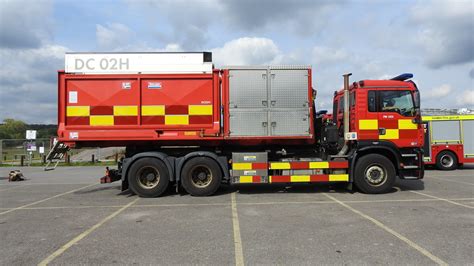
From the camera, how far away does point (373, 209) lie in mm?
7355

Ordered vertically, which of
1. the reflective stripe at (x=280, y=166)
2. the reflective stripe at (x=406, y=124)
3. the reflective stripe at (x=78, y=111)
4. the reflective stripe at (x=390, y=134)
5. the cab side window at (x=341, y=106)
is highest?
the cab side window at (x=341, y=106)

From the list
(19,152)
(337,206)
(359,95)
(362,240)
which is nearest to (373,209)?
(337,206)

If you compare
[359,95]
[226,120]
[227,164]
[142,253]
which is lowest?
[142,253]

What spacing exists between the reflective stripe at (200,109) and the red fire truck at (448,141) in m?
11.9

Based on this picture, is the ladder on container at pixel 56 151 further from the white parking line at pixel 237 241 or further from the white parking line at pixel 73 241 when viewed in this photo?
the white parking line at pixel 237 241

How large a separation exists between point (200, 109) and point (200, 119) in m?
0.25

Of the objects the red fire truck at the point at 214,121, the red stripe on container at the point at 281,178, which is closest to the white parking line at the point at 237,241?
the red stripe on container at the point at 281,178

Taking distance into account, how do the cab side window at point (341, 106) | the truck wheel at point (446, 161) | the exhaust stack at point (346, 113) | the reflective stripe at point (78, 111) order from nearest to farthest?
the reflective stripe at point (78, 111) < the exhaust stack at point (346, 113) < the cab side window at point (341, 106) < the truck wheel at point (446, 161)

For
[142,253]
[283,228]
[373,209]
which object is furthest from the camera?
[373,209]

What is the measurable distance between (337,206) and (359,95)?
10.2 ft

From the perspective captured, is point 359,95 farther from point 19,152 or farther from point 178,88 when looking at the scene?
point 19,152

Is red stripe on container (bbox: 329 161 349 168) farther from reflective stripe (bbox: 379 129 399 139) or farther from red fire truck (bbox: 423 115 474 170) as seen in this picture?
red fire truck (bbox: 423 115 474 170)

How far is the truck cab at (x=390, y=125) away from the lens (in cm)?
924

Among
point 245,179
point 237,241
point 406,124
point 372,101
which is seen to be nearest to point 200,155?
point 245,179
